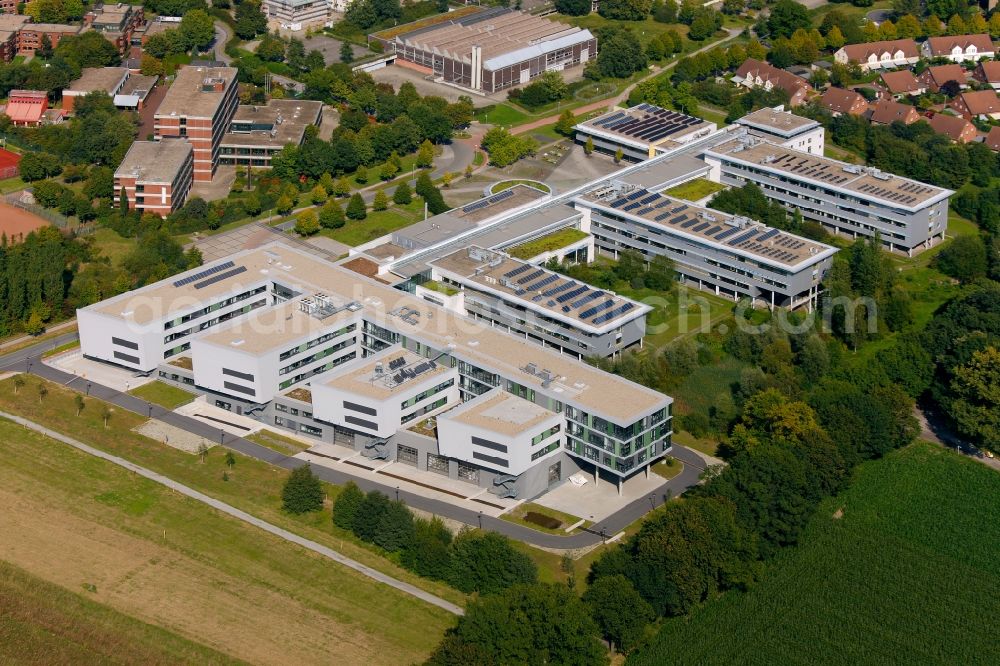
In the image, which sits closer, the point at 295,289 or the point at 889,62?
the point at 295,289

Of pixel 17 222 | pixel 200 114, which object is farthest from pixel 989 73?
pixel 17 222

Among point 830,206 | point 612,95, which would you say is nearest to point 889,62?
point 612,95

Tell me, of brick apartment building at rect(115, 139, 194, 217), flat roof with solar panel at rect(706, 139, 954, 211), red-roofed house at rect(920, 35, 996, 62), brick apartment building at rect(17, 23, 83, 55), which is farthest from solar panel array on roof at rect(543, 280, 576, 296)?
brick apartment building at rect(17, 23, 83, 55)

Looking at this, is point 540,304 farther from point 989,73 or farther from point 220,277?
point 989,73

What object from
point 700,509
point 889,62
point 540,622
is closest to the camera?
point 540,622

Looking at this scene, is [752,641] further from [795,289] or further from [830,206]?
[830,206]

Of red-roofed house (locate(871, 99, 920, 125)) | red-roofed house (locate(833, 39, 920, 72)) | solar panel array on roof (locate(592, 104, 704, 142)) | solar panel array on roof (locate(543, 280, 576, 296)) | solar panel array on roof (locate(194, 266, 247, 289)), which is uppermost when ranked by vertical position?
red-roofed house (locate(833, 39, 920, 72))

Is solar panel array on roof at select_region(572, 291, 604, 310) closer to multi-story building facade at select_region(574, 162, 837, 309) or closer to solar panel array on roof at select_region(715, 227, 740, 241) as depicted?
multi-story building facade at select_region(574, 162, 837, 309)
